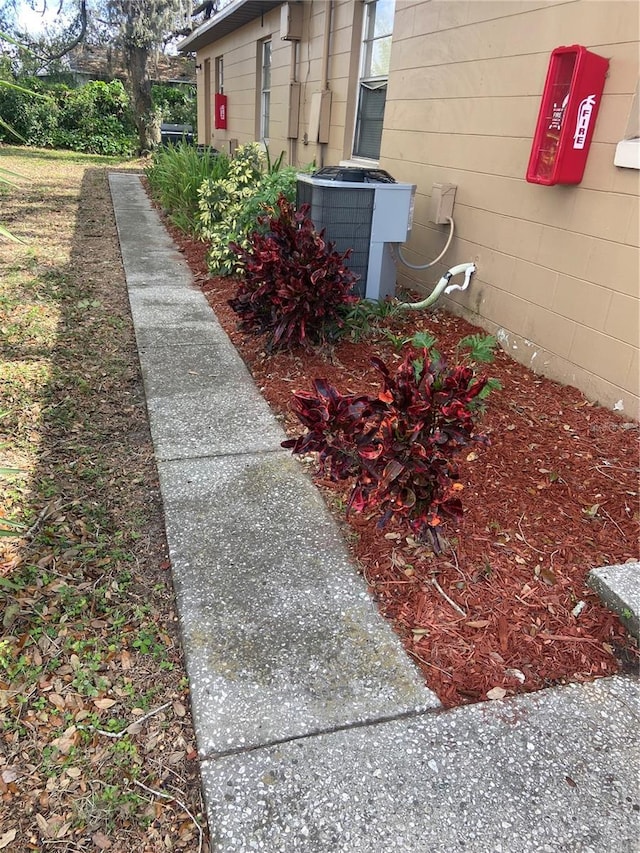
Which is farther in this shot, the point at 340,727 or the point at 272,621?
the point at 272,621

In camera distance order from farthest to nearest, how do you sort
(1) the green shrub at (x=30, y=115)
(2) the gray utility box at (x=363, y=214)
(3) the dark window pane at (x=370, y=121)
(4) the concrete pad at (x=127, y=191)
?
(1) the green shrub at (x=30, y=115) → (4) the concrete pad at (x=127, y=191) → (3) the dark window pane at (x=370, y=121) → (2) the gray utility box at (x=363, y=214)

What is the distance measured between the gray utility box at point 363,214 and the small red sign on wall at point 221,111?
33.3 feet

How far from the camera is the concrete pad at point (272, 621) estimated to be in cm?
178

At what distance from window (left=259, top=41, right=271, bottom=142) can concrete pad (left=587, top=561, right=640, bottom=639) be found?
33.1 ft

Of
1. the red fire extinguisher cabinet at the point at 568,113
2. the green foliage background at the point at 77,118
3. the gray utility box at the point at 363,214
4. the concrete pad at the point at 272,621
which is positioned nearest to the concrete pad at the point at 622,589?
the concrete pad at the point at 272,621

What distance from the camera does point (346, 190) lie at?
4500 millimetres

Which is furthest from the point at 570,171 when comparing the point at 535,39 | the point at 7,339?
the point at 7,339

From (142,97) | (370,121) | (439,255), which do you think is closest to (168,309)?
(439,255)

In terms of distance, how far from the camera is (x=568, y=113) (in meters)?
3.31

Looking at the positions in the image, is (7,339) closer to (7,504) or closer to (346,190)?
(7,504)

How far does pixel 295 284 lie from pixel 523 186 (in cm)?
164

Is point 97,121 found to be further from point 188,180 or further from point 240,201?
point 240,201

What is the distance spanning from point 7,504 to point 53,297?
11.0 feet

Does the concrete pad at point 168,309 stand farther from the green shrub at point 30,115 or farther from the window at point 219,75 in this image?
the green shrub at point 30,115
